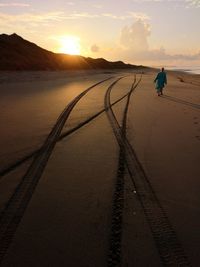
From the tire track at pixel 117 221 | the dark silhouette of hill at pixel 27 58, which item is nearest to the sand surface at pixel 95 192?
the tire track at pixel 117 221

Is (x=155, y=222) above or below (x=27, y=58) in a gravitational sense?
above

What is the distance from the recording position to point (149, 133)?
377 inches

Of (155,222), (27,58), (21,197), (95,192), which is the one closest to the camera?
(155,222)

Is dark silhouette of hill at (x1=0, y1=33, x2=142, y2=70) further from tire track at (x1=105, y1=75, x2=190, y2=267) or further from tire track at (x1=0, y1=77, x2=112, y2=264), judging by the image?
tire track at (x1=105, y1=75, x2=190, y2=267)

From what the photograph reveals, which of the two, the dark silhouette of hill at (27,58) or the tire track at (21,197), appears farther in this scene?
the dark silhouette of hill at (27,58)

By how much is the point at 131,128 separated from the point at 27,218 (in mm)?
5852

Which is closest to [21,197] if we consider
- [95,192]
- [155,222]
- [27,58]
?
[95,192]

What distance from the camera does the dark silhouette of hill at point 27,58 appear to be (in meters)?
63.2

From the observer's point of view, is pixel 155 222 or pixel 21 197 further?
pixel 21 197

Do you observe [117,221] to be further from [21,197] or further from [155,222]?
[21,197]

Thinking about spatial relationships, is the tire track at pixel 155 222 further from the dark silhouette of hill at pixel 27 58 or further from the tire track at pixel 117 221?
the dark silhouette of hill at pixel 27 58

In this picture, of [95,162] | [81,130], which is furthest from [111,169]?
[81,130]

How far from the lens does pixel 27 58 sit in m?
73.2

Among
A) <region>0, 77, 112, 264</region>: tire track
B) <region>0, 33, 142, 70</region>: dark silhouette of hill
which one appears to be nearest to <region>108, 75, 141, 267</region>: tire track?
<region>0, 77, 112, 264</region>: tire track
